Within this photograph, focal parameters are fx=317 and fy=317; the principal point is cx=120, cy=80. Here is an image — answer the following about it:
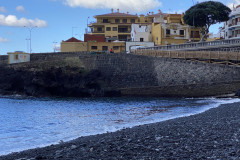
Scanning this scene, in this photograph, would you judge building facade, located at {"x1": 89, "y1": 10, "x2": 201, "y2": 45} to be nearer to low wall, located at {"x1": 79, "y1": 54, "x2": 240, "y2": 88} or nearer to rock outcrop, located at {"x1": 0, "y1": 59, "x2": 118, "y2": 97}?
low wall, located at {"x1": 79, "y1": 54, "x2": 240, "y2": 88}

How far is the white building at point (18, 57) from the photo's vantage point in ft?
158

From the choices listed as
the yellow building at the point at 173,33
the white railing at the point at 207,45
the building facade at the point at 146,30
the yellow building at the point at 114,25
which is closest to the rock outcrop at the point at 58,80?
the white railing at the point at 207,45

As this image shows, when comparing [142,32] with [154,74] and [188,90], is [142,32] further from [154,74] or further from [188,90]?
[188,90]

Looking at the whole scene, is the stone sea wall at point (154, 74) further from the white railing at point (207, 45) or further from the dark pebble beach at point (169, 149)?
the dark pebble beach at point (169, 149)

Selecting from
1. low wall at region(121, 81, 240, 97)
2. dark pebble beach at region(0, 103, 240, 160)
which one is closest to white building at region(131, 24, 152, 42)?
low wall at region(121, 81, 240, 97)

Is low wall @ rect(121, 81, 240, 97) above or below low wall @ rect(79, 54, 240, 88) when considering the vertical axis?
below

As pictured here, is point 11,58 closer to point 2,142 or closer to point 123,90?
point 123,90

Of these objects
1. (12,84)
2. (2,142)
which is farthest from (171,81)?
(2,142)

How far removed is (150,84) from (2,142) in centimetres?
2864

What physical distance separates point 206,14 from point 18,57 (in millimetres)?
34830

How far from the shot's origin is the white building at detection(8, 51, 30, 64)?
4819 cm

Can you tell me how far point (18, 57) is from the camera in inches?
1900

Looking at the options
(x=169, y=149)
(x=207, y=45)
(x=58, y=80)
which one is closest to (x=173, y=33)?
(x=207, y=45)

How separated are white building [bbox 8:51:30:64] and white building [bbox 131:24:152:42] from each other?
25757 millimetres
